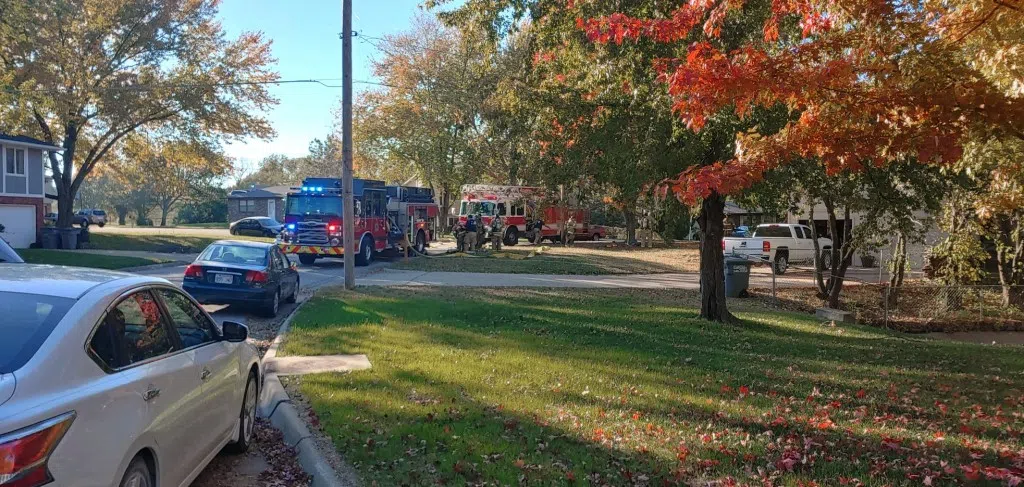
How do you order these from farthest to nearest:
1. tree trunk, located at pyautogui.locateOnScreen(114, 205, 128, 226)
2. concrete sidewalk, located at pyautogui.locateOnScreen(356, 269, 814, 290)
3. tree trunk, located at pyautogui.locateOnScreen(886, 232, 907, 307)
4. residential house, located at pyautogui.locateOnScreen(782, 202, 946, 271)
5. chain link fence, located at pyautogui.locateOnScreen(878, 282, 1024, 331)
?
tree trunk, located at pyautogui.locateOnScreen(114, 205, 128, 226) → tree trunk, located at pyautogui.locateOnScreen(886, 232, 907, 307) → residential house, located at pyautogui.locateOnScreen(782, 202, 946, 271) → concrete sidewalk, located at pyautogui.locateOnScreen(356, 269, 814, 290) → chain link fence, located at pyautogui.locateOnScreen(878, 282, 1024, 331)

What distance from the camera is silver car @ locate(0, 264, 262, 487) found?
9.23 feet

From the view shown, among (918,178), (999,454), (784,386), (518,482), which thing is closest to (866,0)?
(784,386)

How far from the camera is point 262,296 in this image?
12.4 m

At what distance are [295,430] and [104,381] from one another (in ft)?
9.12

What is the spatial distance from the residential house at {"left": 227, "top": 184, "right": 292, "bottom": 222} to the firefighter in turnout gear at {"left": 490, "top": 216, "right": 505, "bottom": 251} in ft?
120

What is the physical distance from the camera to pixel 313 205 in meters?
23.4

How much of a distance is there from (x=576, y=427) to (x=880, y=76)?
18.3 feet

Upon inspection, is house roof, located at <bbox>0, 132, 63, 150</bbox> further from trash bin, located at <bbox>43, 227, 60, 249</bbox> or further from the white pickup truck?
the white pickup truck

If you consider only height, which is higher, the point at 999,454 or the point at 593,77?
the point at 593,77

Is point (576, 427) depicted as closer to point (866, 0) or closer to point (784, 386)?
point (784, 386)

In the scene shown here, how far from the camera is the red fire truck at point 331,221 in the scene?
23.1 metres

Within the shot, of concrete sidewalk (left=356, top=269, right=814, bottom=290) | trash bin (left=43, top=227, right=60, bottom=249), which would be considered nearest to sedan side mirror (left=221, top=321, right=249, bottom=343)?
concrete sidewalk (left=356, top=269, right=814, bottom=290)

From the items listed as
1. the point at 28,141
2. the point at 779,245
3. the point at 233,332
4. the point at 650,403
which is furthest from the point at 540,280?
the point at 28,141

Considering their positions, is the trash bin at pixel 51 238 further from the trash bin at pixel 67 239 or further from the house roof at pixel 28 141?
the house roof at pixel 28 141
